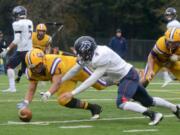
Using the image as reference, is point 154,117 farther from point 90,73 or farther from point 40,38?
point 40,38

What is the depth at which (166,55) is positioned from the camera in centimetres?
1287

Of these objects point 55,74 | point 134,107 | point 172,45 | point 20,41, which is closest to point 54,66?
point 55,74

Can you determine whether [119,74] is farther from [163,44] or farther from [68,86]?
[163,44]

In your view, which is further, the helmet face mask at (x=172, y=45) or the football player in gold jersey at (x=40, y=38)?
the football player in gold jersey at (x=40, y=38)

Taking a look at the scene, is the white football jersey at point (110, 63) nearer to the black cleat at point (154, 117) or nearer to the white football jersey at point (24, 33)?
the black cleat at point (154, 117)

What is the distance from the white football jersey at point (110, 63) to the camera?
420 inches

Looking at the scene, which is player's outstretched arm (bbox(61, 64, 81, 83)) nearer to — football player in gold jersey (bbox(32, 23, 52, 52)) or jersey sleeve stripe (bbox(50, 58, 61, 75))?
jersey sleeve stripe (bbox(50, 58, 61, 75))

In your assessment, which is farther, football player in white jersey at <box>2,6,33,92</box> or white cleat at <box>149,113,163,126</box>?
football player in white jersey at <box>2,6,33,92</box>

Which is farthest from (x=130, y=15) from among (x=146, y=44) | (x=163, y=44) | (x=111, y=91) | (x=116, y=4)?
(x=163, y=44)

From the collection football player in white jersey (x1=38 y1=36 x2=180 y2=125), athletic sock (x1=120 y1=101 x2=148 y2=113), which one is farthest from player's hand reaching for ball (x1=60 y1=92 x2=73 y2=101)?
athletic sock (x1=120 y1=101 x2=148 y2=113)

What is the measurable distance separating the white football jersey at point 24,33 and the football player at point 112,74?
6.14 metres

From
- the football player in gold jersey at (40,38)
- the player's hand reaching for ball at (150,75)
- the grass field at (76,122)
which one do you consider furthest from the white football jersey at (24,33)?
the player's hand reaching for ball at (150,75)

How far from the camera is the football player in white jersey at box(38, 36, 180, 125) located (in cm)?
1063

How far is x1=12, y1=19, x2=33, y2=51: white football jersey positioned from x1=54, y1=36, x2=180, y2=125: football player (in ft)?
20.1
